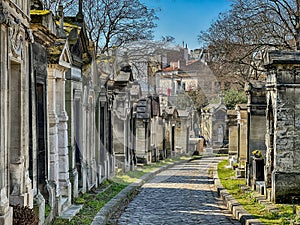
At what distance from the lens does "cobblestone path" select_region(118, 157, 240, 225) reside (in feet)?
37.2

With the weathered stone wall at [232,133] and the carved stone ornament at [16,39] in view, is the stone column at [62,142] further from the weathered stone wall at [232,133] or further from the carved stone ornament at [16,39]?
the weathered stone wall at [232,133]

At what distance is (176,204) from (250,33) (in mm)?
10604

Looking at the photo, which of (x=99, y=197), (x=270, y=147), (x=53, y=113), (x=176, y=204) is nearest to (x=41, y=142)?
(x=53, y=113)

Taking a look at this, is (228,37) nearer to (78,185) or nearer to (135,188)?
(135,188)

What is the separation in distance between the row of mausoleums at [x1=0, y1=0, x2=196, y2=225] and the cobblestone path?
4.39 feet

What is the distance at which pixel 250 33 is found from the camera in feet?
71.8

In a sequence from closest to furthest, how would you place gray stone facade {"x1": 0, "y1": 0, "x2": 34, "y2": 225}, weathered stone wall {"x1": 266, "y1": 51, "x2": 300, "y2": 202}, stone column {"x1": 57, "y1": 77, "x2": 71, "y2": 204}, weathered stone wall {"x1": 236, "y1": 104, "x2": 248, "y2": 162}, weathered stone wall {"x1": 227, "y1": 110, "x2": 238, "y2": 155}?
gray stone facade {"x1": 0, "y1": 0, "x2": 34, "y2": 225}
stone column {"x1": 57, "y1": 77, "x2": 71, "y2": 204}
weathered stone wall {"x1": 266, "y1": 51, "x2": 300, "y2": 202}
weathered stone wall {"x1": 236, "y1": 104, "x2": 248, "y2": 162}
weathered stone wall {"x1": 227, "y1": 110, "x2": 238, "y2": 155}

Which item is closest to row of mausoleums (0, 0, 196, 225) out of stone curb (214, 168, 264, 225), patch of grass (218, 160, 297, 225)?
stone curb (214, 168, 264, 225)

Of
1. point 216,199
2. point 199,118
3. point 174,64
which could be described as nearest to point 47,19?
point 216,199

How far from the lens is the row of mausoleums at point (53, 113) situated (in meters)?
6.91

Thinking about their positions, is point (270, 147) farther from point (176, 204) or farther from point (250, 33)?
point (250, 33)

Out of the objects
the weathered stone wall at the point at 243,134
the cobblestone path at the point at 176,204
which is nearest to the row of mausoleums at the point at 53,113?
the cobblestone path at the point at 176,204

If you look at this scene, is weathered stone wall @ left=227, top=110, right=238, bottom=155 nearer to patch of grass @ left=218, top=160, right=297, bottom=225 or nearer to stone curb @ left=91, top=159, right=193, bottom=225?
stone curb @ left=91, top=159, right=193, bottom=225

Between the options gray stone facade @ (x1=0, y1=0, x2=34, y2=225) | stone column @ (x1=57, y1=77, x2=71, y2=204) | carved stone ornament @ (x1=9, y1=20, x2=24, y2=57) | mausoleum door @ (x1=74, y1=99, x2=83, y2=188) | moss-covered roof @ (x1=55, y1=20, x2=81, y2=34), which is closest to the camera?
gray stone facade @ (x1=0, y1=0, x2=34, y2=225)
